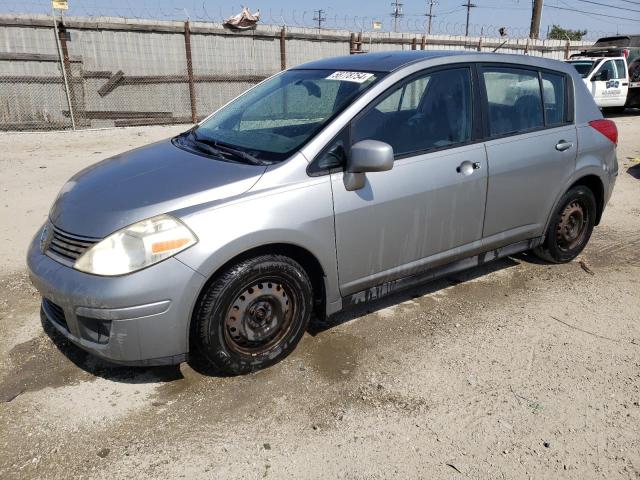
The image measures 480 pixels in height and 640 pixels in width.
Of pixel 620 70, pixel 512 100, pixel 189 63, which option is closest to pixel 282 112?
pixel 512 100

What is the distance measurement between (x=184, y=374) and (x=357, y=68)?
89.1 inches

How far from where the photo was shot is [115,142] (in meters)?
11.0

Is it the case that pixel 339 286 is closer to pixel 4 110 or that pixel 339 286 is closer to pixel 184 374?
pixel 184 374

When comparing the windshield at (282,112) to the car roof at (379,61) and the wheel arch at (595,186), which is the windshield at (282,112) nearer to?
the car roof at (379,61)

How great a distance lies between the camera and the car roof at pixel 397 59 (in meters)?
3.49

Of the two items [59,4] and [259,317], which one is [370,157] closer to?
[259,317]

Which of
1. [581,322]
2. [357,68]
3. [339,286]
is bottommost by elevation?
[581,322]

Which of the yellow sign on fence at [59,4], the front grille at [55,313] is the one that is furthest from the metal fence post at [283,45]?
the front grille at [55,313]

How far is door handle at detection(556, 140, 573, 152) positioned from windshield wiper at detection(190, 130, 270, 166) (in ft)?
8.21

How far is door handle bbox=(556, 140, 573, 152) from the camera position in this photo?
4.17 meters

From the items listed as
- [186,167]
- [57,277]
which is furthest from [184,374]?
[186,167]

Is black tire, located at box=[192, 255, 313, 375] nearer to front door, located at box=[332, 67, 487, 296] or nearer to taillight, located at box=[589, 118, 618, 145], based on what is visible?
front door, located at box=[332, 67, 487, 296]

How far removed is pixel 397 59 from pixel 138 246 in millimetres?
2115

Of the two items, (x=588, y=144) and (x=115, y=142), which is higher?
(x=588, y=144)
